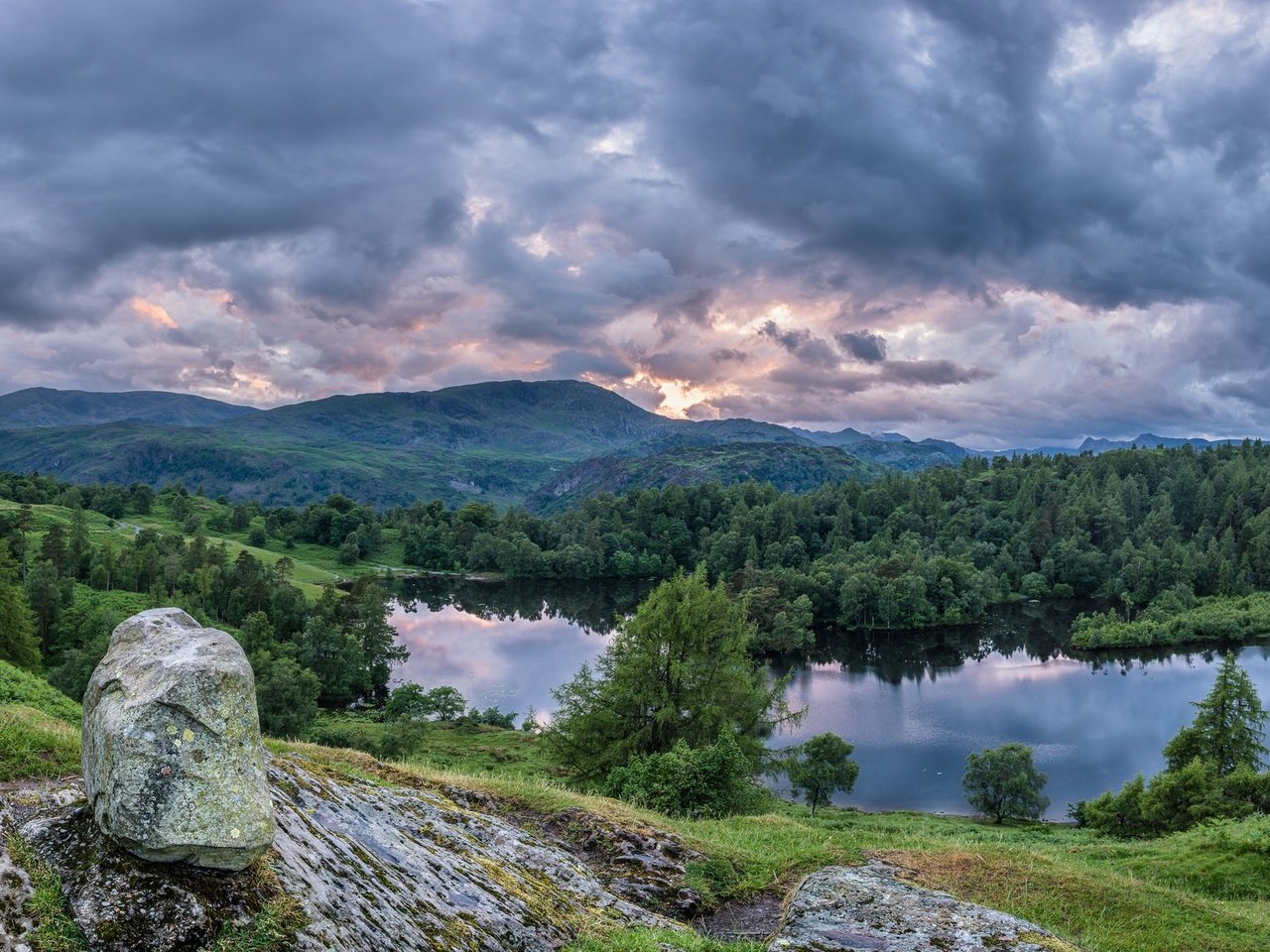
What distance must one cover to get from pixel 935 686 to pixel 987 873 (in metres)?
91.2

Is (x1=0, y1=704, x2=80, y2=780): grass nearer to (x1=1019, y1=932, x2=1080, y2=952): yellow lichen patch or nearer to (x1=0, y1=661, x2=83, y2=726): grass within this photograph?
(x1=0, y1=661, x2=83, y2=726): grass

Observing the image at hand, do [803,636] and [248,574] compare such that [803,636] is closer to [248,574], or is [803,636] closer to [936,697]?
[936,697]

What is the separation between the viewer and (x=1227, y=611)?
416ft

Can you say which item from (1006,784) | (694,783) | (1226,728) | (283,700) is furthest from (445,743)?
(1226,728)

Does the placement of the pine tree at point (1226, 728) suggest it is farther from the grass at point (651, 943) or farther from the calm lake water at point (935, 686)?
the grass at point (651, 943)

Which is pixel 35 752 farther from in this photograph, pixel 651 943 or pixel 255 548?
pixel 255 548

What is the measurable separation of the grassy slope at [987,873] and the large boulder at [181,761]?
475 cm

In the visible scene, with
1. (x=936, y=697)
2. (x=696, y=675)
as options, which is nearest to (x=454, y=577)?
(x=936, y=697)

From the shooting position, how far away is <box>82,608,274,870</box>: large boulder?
6562 mm

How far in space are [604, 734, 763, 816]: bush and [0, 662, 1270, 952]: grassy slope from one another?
15.3 ft

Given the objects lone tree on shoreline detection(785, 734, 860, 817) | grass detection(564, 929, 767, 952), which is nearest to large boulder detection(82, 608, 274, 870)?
grass detection(564, 929, 767, 952)

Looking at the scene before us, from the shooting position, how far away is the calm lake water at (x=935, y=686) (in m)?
68.2

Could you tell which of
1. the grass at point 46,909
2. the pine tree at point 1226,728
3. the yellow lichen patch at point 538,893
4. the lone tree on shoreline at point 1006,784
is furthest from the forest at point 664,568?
the grass at point 46,909

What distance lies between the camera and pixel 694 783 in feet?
81.9
